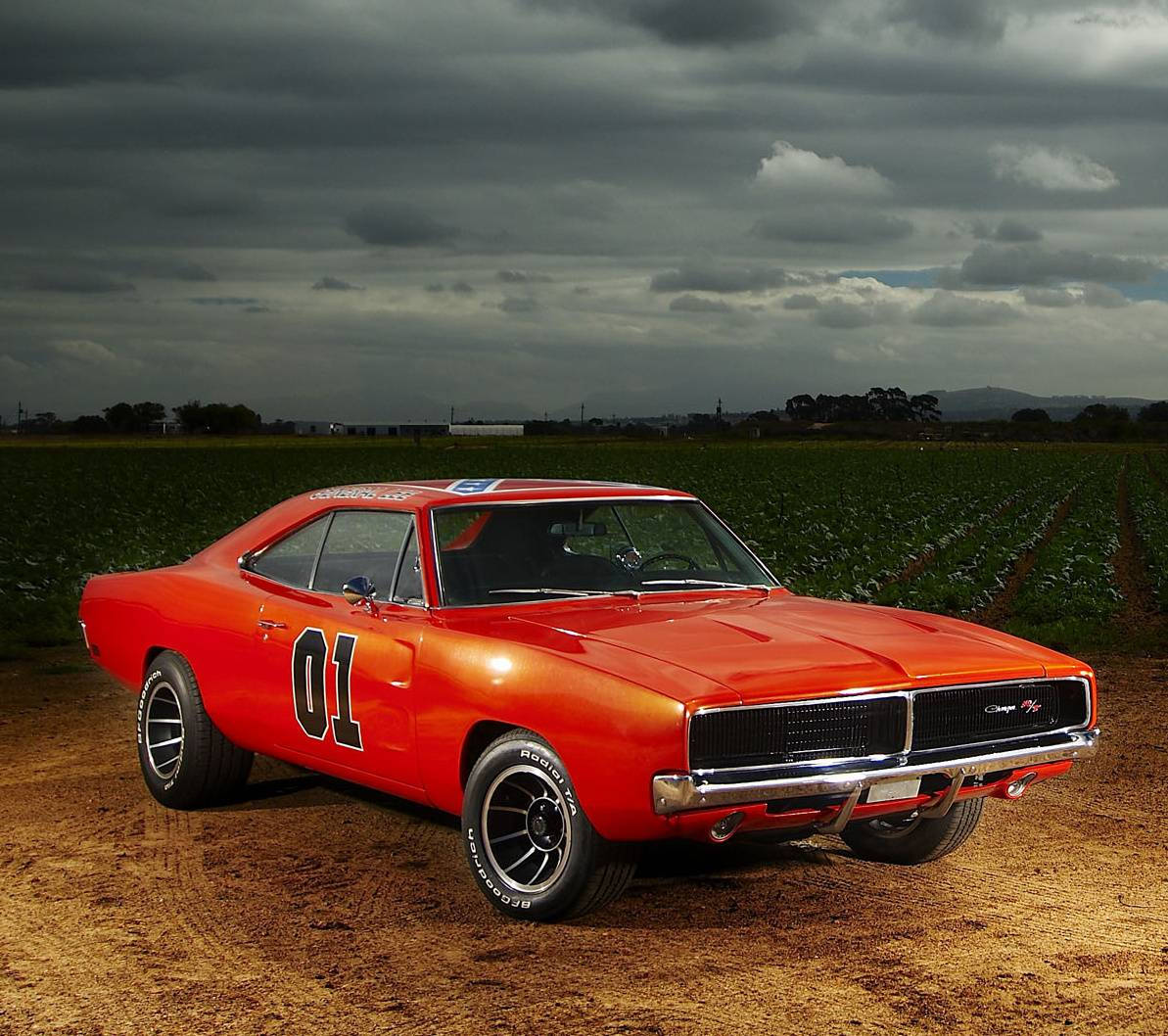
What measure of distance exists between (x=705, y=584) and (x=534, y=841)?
1.59m

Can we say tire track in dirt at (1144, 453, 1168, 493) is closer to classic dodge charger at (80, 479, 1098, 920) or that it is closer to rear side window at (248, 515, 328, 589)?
classic dodge charger at (80, 479, 1098, 920)

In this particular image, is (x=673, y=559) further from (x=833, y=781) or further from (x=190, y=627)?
(x=190, y=627)

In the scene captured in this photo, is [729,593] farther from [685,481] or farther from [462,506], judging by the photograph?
[685,481]

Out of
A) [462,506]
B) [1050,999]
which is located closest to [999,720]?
[1050,999]

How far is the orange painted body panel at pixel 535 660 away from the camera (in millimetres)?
4680

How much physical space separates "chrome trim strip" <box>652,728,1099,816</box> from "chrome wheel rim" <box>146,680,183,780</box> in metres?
3.12

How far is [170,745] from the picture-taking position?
691 cm

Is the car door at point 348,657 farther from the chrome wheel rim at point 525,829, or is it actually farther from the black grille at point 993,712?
the black grille at point 993,712

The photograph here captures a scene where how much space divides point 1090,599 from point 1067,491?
1238 inches

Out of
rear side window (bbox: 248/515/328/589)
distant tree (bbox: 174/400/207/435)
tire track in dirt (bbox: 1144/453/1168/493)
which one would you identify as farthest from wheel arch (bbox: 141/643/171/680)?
distant tree (bbox: 174/400/207/435)

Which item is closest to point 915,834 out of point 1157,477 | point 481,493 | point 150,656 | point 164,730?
point 481,493

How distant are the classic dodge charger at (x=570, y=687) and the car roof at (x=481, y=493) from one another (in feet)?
0.06

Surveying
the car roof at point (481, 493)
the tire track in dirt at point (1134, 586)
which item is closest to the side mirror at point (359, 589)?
the car roof at point (481, 493)

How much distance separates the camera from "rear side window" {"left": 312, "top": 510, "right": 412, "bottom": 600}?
6184 mm
